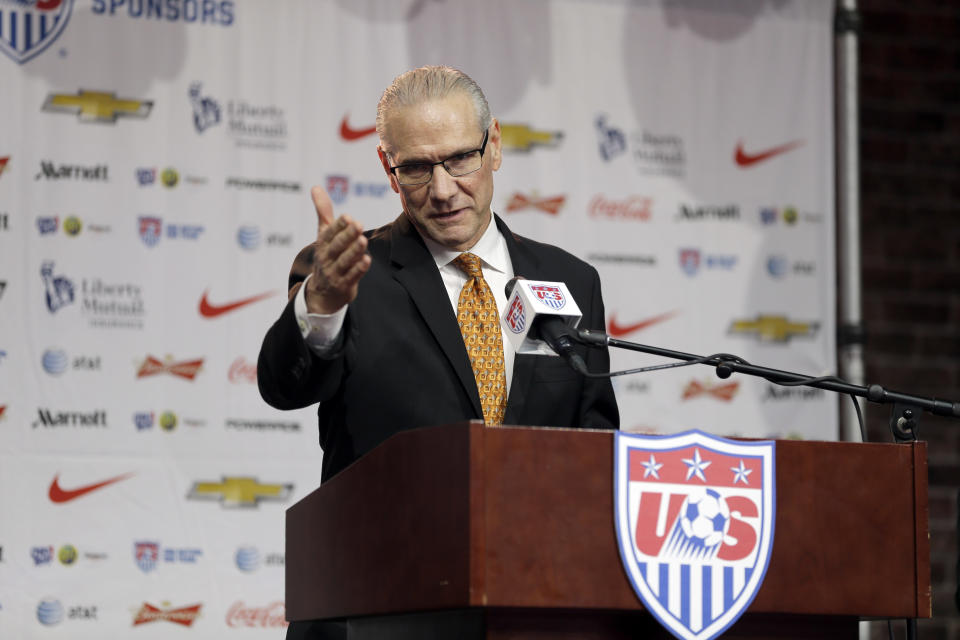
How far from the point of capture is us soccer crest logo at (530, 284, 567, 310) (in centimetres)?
164

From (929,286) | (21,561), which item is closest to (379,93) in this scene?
(21,561)

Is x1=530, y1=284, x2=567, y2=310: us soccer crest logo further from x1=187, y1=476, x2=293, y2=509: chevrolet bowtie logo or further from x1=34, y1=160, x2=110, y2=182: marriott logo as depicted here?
x1=34, y1=160, x2=110, y2=182: marriott logo

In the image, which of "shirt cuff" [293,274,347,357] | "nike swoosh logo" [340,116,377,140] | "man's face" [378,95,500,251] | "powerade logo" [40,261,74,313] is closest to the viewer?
"shirt cuff" [293,274,347,357]

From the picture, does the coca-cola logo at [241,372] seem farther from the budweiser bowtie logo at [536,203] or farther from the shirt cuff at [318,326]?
the shirt cuff at [318,326]

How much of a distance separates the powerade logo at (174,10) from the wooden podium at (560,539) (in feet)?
10.2

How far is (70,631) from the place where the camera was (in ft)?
12.8

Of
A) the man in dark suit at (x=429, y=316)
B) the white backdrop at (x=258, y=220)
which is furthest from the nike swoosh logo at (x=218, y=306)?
the man in dark suit at (x=429, y=316)

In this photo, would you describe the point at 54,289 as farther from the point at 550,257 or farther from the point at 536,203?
the point at 550,257

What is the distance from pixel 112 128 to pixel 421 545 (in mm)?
3187

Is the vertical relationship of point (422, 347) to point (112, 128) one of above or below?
below

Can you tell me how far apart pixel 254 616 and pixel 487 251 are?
2.30 meters

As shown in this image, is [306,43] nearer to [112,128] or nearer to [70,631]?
[112,128]

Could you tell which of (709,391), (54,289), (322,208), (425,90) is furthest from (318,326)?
(709,391)

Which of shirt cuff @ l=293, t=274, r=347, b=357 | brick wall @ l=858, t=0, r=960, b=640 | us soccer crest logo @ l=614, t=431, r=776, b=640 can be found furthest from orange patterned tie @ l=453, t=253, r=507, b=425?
brick wall @ l=858, t=0, r=960, b=640
